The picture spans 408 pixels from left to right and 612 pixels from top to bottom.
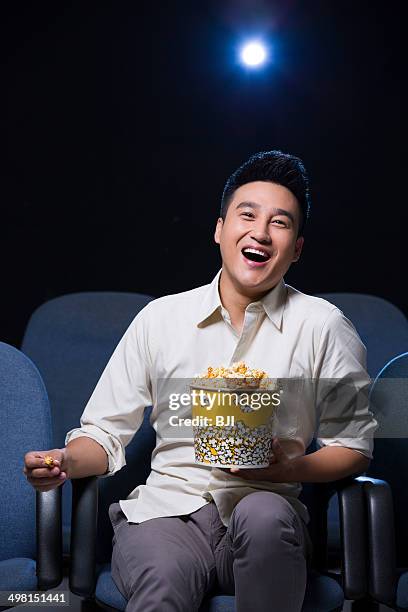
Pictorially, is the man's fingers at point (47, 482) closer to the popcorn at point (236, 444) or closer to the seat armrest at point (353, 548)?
the popcorn at point (236, 444)

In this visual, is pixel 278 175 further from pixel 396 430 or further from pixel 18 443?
pixel 18 443

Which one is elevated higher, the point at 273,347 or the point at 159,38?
the point at 159,38

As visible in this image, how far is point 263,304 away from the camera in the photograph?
1974 millimetres

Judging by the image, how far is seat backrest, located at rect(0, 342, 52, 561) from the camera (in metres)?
1.95

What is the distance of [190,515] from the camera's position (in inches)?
73.0

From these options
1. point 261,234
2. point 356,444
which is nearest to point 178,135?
point 261,234

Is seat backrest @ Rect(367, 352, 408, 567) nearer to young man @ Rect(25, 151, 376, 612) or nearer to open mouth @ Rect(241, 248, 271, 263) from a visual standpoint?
young man @ Rect(25, 151, 376, 612)

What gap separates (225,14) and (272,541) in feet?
7.47

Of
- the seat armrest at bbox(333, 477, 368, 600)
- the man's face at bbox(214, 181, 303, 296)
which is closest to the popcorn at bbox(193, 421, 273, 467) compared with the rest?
the seat armrest at bbox(333, 477, 368, 600)

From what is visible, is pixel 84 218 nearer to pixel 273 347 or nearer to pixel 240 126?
pixel 240 126

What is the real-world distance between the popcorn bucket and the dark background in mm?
1763

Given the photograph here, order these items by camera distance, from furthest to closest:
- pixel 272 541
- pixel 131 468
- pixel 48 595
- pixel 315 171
→ 1. pixel 315 171
2. pixel 131 468
3. pixel 48 595
4. pixel 272 541

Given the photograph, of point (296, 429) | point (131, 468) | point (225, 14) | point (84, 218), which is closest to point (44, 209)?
point (84, 218)

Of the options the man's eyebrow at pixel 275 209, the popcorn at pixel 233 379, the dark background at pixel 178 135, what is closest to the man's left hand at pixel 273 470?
the popcorn at pixel 233 379
